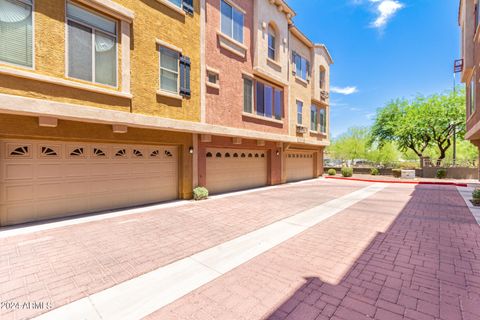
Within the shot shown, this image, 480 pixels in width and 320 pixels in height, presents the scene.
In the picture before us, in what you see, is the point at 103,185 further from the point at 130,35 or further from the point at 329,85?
the point at 329,85

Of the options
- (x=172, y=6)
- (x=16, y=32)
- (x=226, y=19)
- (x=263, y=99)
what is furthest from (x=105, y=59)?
(x=263, y=99)

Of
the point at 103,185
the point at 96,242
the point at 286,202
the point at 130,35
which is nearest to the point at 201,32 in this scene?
the point at 130,35

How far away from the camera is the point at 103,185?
27.2 feet

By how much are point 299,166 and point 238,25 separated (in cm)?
1233

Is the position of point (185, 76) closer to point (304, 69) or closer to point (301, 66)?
point (301, 66)

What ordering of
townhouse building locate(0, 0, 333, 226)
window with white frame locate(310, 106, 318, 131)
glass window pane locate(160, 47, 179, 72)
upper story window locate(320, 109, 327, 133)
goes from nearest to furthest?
townhouse building locate(0, 0, 333, 226) < glass window pane locate(160, 47, 179, 72) < window with white frame locate(310, 106, 318, 131) < upper story window locate(320, 109, 327, 133)

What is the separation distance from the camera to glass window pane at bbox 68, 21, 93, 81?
6.83 m

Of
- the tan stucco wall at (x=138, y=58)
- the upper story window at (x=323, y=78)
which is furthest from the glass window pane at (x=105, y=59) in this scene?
the upper story window at (x=323, y=78)

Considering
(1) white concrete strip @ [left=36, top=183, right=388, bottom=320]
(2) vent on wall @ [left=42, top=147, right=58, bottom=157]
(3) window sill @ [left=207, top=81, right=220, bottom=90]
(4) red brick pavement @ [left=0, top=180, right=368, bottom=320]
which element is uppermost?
(3) window sill @ [left=207, top=81, right=220, bottom=90]

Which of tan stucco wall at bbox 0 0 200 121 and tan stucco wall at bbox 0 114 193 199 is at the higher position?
tan stucco wall at bbox 0 0 200 121

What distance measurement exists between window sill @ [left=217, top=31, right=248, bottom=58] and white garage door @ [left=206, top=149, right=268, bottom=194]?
5.39 m

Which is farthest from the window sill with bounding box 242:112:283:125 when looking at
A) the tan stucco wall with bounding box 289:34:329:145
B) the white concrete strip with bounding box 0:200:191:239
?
the white concrete strip with bounding box 0:200:191:239

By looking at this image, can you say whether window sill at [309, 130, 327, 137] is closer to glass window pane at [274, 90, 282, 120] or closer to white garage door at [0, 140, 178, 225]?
glass window pane at [274, 90, 282, 120]

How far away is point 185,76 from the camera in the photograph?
9766 millimetres
